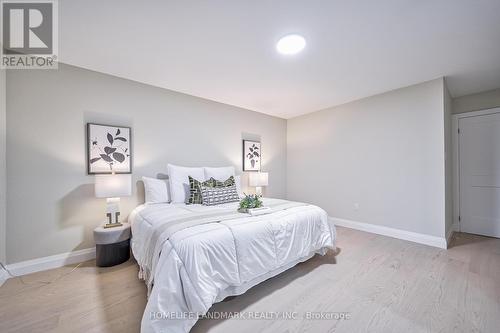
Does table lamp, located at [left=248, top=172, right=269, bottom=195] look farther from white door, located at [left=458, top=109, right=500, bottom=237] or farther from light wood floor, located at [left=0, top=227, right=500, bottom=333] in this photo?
white door, located at [left=458, top=109, right=500, bottom=237]

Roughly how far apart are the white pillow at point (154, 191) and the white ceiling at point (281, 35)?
1445 millimetres

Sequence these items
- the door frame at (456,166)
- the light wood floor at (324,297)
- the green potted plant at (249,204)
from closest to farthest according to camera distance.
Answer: the light wood floor at (324,297), the green potted plant at (249,204), the door frame at (456,166)

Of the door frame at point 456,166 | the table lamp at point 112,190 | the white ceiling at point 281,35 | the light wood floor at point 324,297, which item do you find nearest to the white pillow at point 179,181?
the table lamp at point 112,190

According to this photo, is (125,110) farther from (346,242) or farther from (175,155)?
(346,242)

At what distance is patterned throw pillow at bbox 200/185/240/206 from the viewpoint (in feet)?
9.04

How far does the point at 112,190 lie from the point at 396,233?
4.11m

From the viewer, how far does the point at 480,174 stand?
336cm

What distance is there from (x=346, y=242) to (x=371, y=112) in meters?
2.26

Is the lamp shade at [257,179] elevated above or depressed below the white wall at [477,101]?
below

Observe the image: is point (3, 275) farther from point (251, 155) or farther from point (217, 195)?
point (251, 155)

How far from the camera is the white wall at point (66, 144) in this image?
7.18 feet

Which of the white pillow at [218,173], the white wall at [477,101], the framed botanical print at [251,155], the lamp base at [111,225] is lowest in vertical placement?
the lamp base at [111,225]

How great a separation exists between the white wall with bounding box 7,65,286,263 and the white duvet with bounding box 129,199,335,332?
87 cm

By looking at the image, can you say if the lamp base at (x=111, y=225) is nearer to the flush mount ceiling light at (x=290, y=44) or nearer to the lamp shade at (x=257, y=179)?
the lamp shade at (x=257, y=179)
